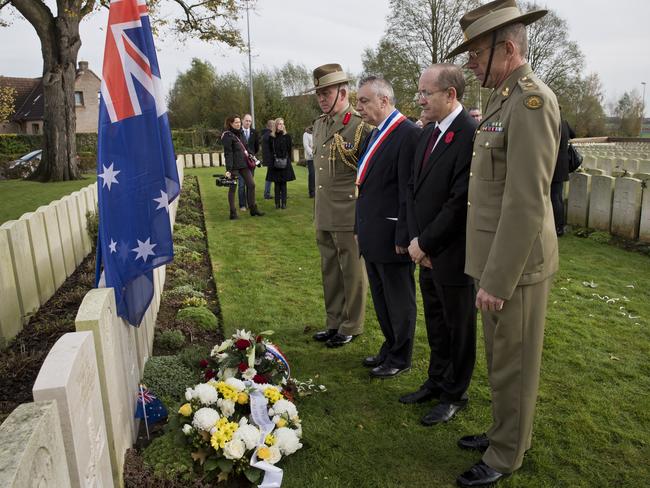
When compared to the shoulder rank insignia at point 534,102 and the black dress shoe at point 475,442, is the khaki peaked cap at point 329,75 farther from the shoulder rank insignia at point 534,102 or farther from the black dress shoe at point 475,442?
the black dress shoe at point 475,442

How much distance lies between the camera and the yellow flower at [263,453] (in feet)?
9.31

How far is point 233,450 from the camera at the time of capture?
2.77 metres

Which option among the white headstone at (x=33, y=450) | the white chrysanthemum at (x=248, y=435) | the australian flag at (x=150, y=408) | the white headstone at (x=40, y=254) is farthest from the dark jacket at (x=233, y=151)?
the white headstone at (x=33, y=450)

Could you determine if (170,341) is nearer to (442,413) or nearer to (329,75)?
(442,413)

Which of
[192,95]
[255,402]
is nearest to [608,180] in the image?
[255,402]

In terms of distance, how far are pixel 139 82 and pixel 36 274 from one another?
3.12 metres

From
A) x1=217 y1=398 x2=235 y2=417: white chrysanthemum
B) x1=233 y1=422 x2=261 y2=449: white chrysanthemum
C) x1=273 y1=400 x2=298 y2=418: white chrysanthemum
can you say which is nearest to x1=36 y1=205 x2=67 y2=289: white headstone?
x1=217 y1=398 x2=235 y2=417: white chrysanthemum

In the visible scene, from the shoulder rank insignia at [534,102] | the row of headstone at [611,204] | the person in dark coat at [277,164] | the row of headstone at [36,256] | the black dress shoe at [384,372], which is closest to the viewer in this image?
the shoulder rank insignia at [534,102]

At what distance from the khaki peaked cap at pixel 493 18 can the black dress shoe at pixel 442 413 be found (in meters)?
2.24

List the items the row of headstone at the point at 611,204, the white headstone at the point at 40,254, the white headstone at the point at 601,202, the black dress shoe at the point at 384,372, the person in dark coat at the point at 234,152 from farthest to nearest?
1. the person in dark coat at the point at 234,152
2. the white headstone at the point at 601,202
3. the row of headstone at the point at 611,204
4. the white headstone at the point at 40,254
5. the black dress shoe at the point at 384,372

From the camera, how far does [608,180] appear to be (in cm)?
877

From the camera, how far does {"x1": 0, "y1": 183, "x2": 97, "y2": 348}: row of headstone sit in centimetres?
455

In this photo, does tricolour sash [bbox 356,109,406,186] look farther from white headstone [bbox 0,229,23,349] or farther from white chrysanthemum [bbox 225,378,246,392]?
white headstone [bbox 0,229,23,349]

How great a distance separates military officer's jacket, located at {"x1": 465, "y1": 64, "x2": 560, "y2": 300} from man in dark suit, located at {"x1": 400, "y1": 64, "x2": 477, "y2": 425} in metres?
0.44
